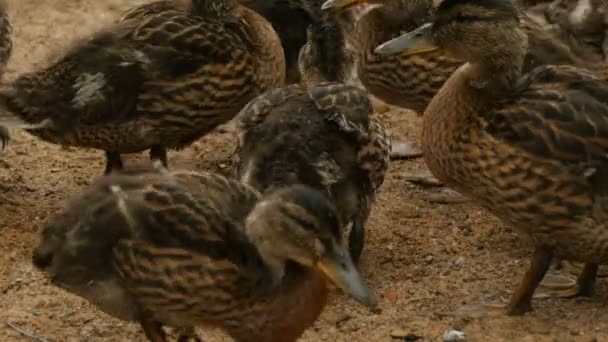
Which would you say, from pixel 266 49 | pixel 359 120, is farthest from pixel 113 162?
pixel 359 120

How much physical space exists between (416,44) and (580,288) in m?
1.34

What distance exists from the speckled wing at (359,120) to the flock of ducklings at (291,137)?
0.01 metres

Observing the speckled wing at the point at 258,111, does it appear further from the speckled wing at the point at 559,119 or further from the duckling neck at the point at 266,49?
the speckled wing at the point at 559,119

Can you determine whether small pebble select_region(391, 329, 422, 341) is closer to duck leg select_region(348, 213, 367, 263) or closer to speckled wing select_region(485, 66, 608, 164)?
duck leg select_region(348, 213, 367, 263)

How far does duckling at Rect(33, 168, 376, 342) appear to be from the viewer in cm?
480

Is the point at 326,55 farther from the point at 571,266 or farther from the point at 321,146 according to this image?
the point at 571,266

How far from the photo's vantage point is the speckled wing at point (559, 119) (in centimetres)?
546

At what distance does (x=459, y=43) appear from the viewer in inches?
232

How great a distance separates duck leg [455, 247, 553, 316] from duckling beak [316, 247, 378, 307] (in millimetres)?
1198

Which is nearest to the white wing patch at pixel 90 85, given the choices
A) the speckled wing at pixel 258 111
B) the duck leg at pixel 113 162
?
the duck leg at pixel 113 162

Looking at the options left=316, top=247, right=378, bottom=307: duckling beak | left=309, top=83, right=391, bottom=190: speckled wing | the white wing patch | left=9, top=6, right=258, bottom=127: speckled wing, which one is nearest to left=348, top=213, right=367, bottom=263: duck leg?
left=309, top=83, right=391, bottom=190: speckled wing

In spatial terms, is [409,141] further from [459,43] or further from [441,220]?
[459,43]

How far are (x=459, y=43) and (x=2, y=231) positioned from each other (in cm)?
240

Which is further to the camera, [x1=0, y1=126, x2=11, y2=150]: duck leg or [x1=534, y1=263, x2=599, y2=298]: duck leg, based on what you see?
[x1=0, y1=126, x2=11, y2=150]: duck leg
